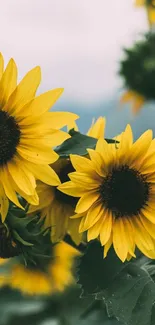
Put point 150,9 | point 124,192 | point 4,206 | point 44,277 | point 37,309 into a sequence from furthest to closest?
point 150,9
point 44,277
point 37,309
point 124,192
point 4,206

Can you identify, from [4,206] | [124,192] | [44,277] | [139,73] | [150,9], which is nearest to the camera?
[4,206]

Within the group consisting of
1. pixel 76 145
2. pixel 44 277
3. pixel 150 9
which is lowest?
pixel 44 277

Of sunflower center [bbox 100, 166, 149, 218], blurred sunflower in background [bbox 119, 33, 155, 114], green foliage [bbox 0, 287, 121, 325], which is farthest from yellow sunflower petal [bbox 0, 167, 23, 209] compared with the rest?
blurred sunflower in background [bbox 119, 33, 155, 114]

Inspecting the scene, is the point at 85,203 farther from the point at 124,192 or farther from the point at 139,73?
the point at 139,73

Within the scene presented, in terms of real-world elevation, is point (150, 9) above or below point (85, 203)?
above

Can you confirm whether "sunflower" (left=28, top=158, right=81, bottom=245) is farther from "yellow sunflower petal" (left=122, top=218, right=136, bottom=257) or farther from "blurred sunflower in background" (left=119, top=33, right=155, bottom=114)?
"blurred sunflower in background" (left=119, top=33, right=155, bottom=114)

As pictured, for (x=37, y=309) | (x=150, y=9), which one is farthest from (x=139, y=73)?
(x=37, y=309)

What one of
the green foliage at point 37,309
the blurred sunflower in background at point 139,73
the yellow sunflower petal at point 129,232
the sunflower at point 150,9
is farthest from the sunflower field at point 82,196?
the blurred sunflower in background at point 139,73
